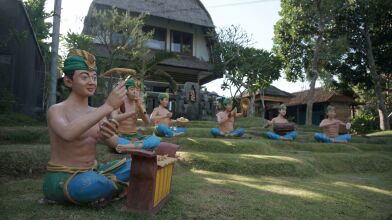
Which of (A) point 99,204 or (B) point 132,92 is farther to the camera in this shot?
(B) point 132,92

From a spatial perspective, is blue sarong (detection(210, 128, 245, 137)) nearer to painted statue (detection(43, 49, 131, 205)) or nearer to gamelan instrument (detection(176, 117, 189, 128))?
gamelan instrument (detection(176, 117, 189, 128))

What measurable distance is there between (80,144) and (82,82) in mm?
609

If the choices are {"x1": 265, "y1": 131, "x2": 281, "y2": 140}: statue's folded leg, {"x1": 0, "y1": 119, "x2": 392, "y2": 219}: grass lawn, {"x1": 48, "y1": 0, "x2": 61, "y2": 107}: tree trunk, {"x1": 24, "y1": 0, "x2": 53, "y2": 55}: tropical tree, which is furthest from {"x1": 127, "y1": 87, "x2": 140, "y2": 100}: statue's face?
{"x1": 24, "y1": 0, "x2": 53, "y2": 55}: tropical tree

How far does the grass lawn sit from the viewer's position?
3632 mm

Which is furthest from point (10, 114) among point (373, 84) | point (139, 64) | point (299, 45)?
point (373, 84)

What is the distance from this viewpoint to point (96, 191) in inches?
131

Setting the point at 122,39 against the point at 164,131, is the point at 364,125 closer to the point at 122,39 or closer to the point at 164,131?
the point at 122,39

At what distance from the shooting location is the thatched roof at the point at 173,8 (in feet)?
57.5

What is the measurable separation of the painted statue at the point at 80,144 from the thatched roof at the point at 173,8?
14.3 meters

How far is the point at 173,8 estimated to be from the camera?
19547 millimetres

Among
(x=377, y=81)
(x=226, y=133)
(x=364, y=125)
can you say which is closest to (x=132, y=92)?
(x=226, y=133)

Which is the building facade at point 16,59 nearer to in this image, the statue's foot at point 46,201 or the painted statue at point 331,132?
the statue's foot at point 46,201

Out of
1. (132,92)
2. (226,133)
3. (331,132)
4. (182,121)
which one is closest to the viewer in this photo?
(132,92)

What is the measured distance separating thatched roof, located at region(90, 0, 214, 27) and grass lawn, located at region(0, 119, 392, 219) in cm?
1080
